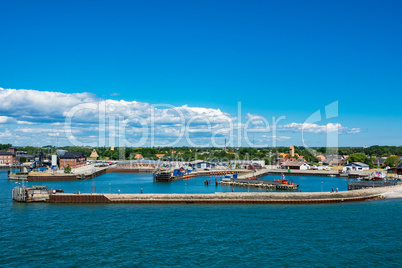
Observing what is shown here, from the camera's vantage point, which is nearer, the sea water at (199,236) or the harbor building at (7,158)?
the sea water at (199,236)


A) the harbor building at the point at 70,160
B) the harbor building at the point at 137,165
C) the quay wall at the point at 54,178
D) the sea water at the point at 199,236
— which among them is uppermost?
the harbor building at the point at 70,160

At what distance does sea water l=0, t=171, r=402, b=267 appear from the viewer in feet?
82.1

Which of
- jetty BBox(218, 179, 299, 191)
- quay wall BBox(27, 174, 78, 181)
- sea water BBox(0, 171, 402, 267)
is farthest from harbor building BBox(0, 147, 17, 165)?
sea water BBox(0, 171, 402, 267)

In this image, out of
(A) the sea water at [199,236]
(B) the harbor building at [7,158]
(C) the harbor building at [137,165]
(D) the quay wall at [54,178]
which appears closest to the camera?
(A) the sea water at [199,236]

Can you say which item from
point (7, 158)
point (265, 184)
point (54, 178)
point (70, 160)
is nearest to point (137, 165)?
point (70, 160)

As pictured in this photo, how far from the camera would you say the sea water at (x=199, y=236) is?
82.1 feet

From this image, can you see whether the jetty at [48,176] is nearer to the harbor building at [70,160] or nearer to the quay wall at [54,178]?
the quay wall at [54,178]

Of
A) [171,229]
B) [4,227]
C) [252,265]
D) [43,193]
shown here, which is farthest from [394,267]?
[43,193]

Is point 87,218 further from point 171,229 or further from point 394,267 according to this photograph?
point 394,267

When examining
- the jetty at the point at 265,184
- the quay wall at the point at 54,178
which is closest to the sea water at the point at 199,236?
the jetty at the point at 265,184

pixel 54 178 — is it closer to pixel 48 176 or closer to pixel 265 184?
pixel 48 176

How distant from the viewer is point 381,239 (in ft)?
98.3

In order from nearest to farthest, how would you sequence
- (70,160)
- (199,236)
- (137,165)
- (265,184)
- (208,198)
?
(199,236) → (208,198) → (265,184) → (70,160) → (137,165)

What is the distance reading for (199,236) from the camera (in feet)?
101
